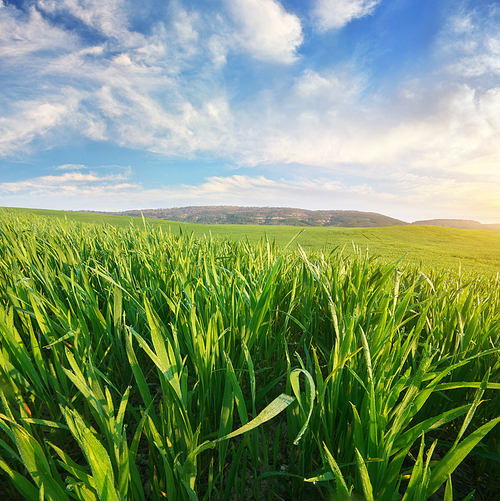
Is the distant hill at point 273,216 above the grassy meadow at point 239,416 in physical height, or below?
above

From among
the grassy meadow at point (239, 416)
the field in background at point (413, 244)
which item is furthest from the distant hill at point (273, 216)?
the grassy meadow at point (239, 416)

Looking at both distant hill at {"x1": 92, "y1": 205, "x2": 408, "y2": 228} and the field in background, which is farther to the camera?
distant hill at {"x1": 92, "y1": 205, "x2": 408, "y2": 228}

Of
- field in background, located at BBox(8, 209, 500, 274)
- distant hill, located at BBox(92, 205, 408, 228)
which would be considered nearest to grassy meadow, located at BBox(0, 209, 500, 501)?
field in background, located at BBox(8, 209, 500, 274)

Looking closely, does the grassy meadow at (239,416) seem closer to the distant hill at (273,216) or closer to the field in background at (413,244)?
the field in background at (413,244)

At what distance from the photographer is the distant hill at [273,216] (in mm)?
67625

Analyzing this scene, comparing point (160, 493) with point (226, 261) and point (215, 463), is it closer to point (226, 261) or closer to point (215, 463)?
point (215, 463)

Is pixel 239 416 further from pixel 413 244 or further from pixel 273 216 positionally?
pixel 273 216

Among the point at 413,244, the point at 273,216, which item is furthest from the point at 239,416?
the point at 273,216

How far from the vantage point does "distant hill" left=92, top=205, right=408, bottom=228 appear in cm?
6762

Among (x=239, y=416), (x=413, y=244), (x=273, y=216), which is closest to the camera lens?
(x=239, y=416)

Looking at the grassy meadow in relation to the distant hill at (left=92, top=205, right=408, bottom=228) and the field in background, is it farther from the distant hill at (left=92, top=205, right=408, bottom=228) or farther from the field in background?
the distant hill at (left=92, top=205, right=408, bottom=228)

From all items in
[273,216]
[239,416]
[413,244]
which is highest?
[273,216]

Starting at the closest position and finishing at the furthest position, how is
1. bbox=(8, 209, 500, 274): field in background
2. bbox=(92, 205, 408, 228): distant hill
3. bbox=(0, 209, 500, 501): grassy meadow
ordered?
bbox=(0, 209, 500, 501): grassy meadow < bbox=(8, 209, 500, 274): field in background < bbox=(92, 205, 408, 228): distant hill

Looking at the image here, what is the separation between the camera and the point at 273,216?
79562mm
